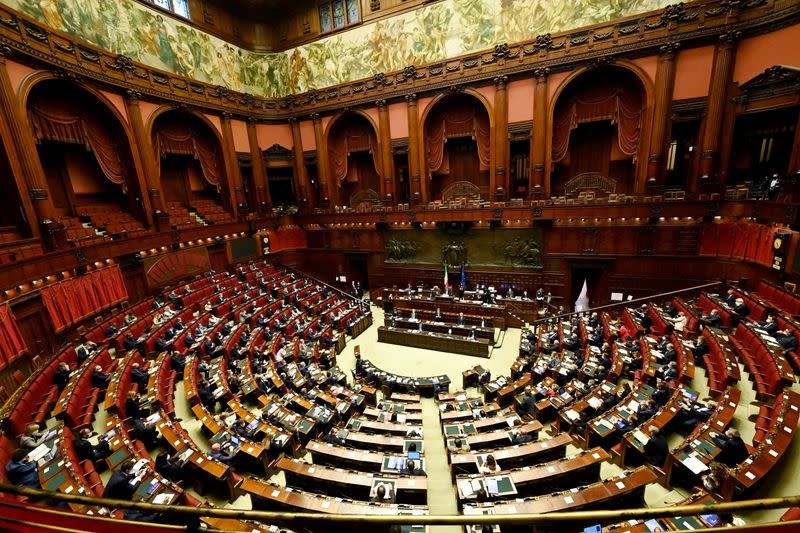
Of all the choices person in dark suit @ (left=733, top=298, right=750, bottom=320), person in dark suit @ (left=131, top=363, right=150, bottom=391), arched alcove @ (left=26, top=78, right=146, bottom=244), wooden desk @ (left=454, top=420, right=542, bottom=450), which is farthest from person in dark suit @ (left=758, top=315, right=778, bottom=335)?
arched alcove @ (left=26, top=78, right=146, bottom=244)

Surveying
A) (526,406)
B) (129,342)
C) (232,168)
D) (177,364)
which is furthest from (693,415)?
(232,168)

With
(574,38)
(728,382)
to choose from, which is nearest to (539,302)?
(728,382)

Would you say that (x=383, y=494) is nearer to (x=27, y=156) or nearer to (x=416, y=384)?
(x=416, y=384)

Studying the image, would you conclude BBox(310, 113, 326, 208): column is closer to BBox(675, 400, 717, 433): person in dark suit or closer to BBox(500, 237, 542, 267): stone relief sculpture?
BBox(500, 237, 542, 267): stone relief sculpture

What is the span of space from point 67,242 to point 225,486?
1080cm

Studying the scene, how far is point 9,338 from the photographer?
8.94 m

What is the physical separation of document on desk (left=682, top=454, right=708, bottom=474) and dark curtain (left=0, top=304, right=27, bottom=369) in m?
14.6

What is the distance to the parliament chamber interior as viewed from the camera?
5762 mm

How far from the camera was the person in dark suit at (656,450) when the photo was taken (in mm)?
5781

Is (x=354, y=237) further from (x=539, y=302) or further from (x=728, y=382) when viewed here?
(x=728, y=382)

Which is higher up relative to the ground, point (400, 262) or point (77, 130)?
point (77, 130)

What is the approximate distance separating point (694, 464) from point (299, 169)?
20461mm

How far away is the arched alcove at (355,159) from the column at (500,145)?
6.16 meters

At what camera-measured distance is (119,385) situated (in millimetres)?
7879
